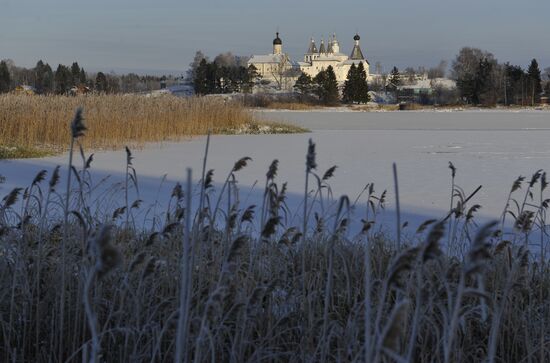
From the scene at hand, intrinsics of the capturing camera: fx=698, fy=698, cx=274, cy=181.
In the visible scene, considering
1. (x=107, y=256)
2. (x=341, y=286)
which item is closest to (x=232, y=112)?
(x=341, y=286)

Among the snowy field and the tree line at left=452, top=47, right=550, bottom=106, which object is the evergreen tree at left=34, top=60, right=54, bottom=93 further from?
the snowy field

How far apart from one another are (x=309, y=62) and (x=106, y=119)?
88.4m

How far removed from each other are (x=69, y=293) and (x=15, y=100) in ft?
36.2

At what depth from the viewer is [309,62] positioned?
99.0m

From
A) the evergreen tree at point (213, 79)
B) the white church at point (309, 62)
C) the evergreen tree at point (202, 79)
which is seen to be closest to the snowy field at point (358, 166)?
the evergreen tree at point (202, 79)

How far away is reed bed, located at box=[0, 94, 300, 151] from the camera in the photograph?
11711mm

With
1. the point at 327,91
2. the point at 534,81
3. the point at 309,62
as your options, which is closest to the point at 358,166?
the point at 327,91

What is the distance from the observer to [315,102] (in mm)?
56375

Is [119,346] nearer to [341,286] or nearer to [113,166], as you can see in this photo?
[341,286]

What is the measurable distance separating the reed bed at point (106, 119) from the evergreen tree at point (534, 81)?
41.7m

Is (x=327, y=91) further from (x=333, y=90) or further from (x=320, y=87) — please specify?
(x=320, y=87)

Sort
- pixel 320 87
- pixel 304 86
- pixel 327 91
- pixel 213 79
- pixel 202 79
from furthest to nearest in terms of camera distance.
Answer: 1. pixel 304 86
2. pixel 213 79
3. pixel 202 79
4. pixel 320 87
5. pixel 327 91

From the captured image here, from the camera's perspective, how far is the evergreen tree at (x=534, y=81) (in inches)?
2082

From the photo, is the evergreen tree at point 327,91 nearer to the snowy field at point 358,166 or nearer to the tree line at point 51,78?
the tree line at point 51,78
